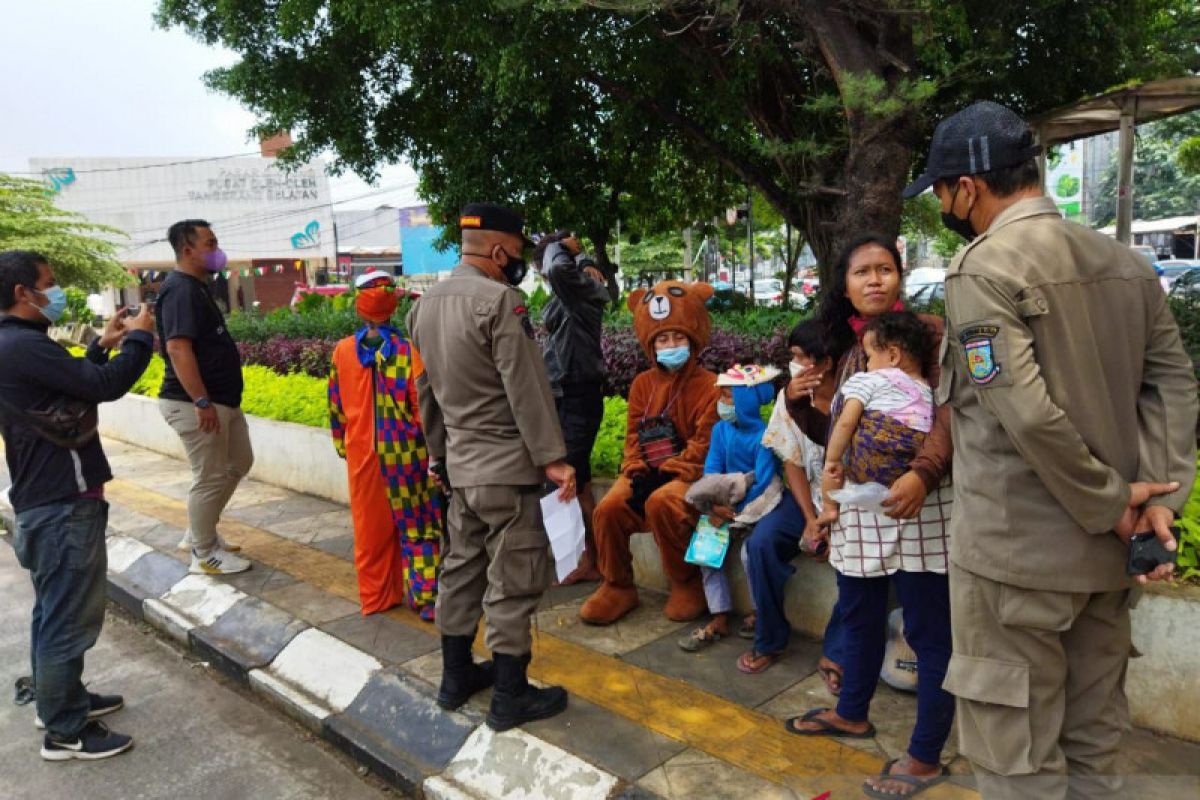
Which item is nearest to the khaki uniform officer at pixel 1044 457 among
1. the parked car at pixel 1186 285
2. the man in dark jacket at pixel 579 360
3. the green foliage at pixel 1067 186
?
the man in dark jacket at pixel 579 360

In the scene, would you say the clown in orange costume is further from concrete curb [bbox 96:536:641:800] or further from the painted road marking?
concrete curb [bbox 96:536:641:800]

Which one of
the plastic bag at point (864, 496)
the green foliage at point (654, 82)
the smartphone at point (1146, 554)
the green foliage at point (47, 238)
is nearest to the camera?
the smartphone at point (1146, 554)

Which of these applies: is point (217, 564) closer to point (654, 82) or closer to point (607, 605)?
point (607, 605)

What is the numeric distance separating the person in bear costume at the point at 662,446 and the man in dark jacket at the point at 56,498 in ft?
7.12

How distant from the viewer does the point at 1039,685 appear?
203cm

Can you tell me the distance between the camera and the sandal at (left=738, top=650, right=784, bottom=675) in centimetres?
359

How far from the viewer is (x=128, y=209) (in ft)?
133

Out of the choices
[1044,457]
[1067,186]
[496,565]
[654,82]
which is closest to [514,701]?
[496,565]

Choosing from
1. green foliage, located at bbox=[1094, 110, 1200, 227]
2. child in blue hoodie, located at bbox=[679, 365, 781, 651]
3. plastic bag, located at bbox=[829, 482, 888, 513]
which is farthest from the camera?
green foliage, located at bbox=[1094, 110, 1200, 227]

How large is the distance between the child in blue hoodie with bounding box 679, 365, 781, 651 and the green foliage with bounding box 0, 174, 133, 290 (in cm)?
2169

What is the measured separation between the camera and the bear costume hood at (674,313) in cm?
409

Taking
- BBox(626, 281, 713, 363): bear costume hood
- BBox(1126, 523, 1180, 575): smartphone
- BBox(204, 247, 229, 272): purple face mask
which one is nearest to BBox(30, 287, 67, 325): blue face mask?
BBox(204, 247, 229, 272): purple face mask

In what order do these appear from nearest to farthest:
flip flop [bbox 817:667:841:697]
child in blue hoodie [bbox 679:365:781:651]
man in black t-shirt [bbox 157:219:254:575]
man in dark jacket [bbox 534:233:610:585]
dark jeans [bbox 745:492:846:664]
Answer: flip flop [bbox 817:667:841:697] → dark jeans [bbox 745:492:846:664] → child in blue hoodie [bbox 679:365:781:651] → man in dark jacket [bbox 534:233:610:585] → man in black t-shirt [bbox 157:219:254:575]

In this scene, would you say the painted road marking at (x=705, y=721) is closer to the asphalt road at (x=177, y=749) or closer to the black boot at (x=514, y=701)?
the black boot at (x=514, y=701)
